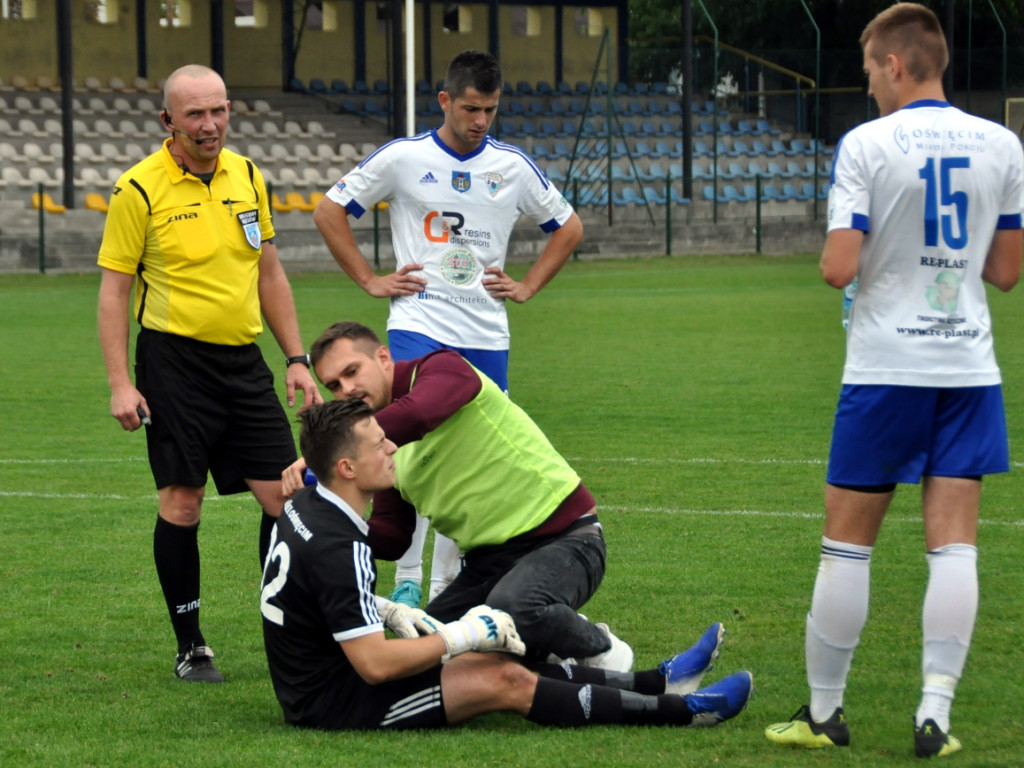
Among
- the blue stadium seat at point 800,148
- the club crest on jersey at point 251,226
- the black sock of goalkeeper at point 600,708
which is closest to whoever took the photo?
the black sock of goalkeeper at point 600,708

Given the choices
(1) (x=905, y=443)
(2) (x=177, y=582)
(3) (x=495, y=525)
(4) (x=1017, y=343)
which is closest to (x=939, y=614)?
(1) (x=905, y=443)

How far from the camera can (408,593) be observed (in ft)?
19.7

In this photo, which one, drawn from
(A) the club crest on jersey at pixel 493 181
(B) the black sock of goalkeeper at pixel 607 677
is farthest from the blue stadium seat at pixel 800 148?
(B) the black sock of goalkeeper at pixel 607 677

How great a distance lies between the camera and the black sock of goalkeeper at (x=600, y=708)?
14.7 ft

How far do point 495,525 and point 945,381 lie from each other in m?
1.56

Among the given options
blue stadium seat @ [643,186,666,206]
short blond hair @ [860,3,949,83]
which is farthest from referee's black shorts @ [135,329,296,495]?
blue stadium seat @ [643,186,666,206]

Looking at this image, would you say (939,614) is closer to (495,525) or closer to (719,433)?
(495,525)

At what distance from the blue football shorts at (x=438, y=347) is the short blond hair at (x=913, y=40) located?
2.60 metres

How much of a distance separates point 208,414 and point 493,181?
178 centimetres

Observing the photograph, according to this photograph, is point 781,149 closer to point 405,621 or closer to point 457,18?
point 457,18

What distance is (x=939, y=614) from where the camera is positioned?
4.15 m

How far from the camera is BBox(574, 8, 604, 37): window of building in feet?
152

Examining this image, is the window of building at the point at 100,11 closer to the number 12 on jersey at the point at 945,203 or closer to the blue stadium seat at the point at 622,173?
the blue stadium seat at the point at 622,173

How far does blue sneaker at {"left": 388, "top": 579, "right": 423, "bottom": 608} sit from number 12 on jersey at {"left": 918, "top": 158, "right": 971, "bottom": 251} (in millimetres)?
2708
